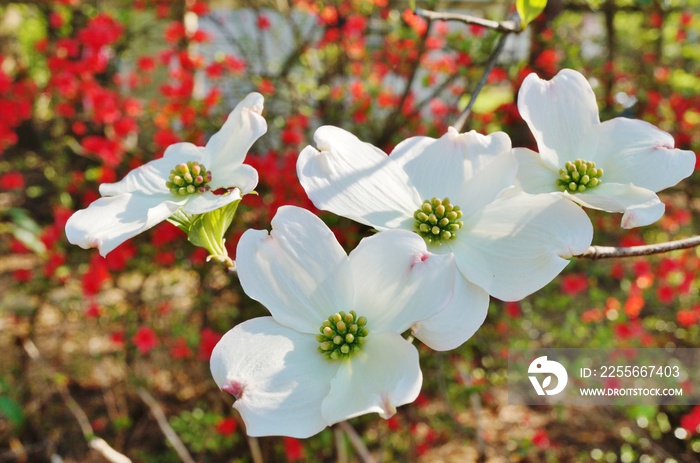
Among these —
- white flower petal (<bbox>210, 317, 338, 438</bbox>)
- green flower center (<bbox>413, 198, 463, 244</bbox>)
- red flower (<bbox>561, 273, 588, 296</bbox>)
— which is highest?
green flower center (<bbox>413, 198, 463, 244</bbox>)

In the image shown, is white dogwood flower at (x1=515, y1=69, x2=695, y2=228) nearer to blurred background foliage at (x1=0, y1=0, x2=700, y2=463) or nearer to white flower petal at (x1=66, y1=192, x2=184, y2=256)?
white flower petal at (x1=66, y1=192, x2=184, y2=256)

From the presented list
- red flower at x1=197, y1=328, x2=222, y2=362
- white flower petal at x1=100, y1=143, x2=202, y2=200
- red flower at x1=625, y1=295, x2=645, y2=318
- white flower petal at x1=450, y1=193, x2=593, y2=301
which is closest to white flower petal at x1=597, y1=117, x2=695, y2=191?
white flower petal at x1=450, y1=193, x2=593, y2=301

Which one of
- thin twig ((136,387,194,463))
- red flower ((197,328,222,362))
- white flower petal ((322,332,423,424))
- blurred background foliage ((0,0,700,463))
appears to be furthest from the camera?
blurred background foliage ((0,0,700,463))

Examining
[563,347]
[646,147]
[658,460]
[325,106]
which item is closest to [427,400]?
[563,347]

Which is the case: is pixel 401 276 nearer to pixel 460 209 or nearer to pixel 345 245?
pixel 460 209

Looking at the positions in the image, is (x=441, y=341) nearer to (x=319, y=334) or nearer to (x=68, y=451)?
(x=319, y=334)

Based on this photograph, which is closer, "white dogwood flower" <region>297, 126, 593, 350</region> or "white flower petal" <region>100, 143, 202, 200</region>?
"white dogwood flower" <region>297, 126, 593, 350</region>
